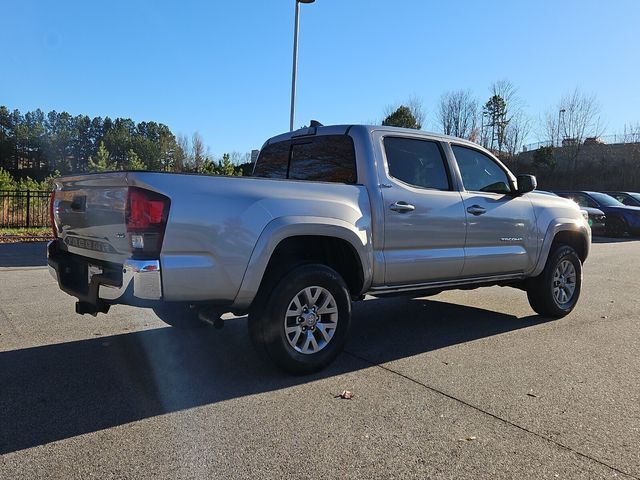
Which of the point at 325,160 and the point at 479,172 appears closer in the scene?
the point at 325,160

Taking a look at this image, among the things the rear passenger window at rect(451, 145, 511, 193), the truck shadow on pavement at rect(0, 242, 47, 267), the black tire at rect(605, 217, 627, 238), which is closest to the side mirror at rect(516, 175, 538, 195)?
A: the rear passenger window at rect(451, 145, 511, 193)

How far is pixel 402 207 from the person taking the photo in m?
4.77

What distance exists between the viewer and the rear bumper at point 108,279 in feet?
11.5

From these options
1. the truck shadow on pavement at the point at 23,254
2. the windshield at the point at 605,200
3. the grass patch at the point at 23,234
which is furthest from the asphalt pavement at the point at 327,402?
the windshield at the point at 605,200

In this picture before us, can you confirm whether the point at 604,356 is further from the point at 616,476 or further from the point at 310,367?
the point at 310,367

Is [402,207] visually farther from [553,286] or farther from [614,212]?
[614,212]

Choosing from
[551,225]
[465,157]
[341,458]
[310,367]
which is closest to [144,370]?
[310,367]

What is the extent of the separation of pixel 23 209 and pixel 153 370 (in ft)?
50.1

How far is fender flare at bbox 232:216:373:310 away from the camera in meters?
3.92

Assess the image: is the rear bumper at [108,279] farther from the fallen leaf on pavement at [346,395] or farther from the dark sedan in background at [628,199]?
the dark sedan in background at [628,199]

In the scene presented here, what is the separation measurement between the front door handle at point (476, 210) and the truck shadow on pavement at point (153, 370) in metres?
1.27

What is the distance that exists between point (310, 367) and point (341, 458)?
4.42ft

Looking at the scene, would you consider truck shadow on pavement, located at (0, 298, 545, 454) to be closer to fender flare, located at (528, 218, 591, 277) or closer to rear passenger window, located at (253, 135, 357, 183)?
fender flare, located at (528, 218, 591, 277)

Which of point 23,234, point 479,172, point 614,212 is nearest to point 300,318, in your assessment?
point 479,172
